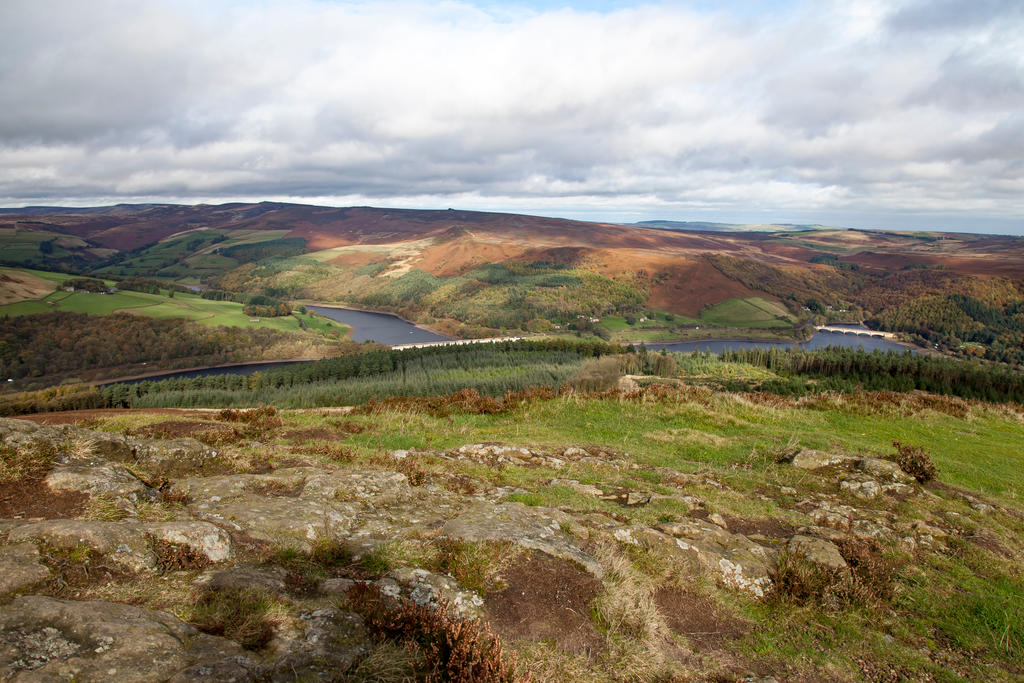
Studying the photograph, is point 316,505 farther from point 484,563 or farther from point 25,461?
point 25,461

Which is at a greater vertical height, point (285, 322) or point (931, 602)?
point (931, 602)

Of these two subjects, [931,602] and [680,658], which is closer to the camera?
[680,658]

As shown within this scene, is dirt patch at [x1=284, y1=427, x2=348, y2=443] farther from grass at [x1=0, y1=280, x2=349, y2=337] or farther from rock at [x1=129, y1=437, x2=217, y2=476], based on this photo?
grass at [x1=0, y1=280, x2=349, y2=337]

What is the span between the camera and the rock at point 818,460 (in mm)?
Answer: 11633

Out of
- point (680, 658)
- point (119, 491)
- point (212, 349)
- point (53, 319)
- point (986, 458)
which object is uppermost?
point (119, 491)

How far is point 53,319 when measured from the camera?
103500 millimetres

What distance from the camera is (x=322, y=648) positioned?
4.21 metres

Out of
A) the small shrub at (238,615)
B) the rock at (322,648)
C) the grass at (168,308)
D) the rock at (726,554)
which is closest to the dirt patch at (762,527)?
the rock at (726,554)

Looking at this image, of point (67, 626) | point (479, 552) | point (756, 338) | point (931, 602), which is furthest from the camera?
point (756, 338)

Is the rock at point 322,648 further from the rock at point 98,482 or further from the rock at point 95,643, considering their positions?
the rock at point 98,482

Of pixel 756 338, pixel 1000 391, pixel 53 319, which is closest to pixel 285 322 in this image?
pixel 53 319

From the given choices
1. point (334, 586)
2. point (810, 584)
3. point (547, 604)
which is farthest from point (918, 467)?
point (334, 586)

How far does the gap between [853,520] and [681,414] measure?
849cm

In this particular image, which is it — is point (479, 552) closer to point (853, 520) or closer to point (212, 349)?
point (853, 520)
